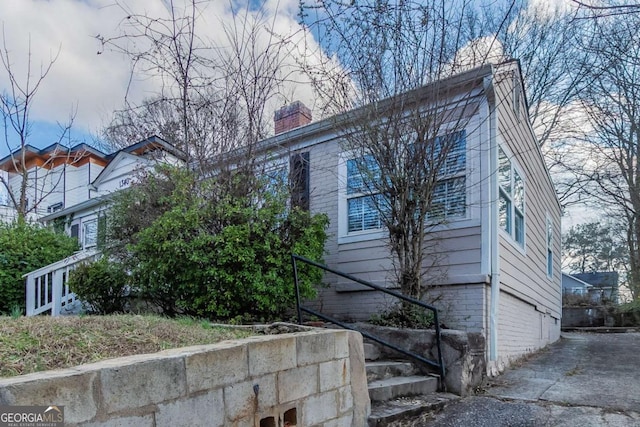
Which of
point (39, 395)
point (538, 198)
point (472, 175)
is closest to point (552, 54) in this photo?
point (538, 198)

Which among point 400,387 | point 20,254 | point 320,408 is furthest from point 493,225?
point 20,254

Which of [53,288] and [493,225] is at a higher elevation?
[493,225]

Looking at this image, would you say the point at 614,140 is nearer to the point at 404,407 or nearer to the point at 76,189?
the point at 404,407

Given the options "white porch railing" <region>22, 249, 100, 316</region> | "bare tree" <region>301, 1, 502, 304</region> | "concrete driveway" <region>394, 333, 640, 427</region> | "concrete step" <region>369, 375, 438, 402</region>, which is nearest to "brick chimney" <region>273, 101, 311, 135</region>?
"bare tree" <region>301, 1, 502, 304</region>

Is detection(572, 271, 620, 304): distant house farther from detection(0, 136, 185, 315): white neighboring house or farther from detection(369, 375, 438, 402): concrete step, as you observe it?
detection(0, 136, 185, 315): white neighboring house

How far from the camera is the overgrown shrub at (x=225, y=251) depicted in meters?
5.23

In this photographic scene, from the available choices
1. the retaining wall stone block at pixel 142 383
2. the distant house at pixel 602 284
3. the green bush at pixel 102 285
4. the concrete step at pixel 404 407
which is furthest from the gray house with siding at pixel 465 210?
the distant house at pixel 602 284

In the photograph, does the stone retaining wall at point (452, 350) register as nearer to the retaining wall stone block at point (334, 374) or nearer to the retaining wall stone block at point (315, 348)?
the retaining wall stone block at point (334, 374)

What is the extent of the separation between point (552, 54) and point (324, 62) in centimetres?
1260

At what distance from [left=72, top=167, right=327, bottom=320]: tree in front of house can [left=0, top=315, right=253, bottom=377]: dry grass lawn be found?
1836mm

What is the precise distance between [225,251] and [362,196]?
2387mm

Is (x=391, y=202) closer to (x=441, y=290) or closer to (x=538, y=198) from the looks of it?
(x=441, y=290)

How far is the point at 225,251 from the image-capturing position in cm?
514

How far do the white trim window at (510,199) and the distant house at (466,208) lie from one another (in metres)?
0.02
